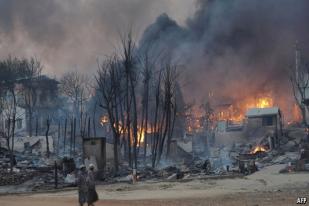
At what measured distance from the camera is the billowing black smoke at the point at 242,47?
78375 millimetres

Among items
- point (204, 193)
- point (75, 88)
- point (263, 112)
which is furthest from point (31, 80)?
point (204, 193)

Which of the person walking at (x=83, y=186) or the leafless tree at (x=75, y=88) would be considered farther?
the leafless tree at (x=75, y=88)

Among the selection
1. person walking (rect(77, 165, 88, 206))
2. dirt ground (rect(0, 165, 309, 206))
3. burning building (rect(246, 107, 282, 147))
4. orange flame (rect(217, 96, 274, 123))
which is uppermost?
orange flame (rect(217, 96, 274, 123))

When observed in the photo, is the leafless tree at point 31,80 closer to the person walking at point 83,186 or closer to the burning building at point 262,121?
the burning building at point 262,121

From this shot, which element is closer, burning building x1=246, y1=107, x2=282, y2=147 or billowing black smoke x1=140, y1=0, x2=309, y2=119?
burning building x1=246, y1=107, x2=282, y2=147

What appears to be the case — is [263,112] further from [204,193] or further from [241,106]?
[204,193]

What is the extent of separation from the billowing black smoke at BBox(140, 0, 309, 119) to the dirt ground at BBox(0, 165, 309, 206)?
172ft

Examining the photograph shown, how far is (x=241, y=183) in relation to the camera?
2334 cm

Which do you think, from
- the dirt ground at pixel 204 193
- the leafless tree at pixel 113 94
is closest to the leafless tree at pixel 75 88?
the leafless tree at pixel 113 94

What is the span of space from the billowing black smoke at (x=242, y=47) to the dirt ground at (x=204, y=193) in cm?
5236

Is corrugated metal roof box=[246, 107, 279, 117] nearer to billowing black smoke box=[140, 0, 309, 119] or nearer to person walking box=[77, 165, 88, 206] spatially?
billowing black smoke box=[140, 0, 309, 119]

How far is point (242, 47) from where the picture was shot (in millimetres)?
84812

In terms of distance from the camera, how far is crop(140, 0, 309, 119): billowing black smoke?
78375mm

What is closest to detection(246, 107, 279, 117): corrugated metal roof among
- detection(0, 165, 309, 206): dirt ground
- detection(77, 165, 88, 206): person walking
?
detection(0, 165, 309, 206): dirt ground
